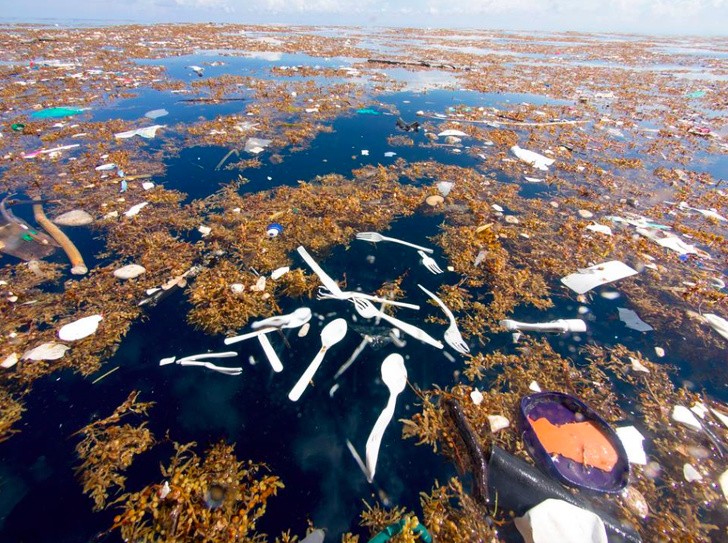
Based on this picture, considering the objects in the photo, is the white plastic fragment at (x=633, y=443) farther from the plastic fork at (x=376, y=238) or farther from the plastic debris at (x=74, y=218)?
the plastic debris at (x=74, y=218)

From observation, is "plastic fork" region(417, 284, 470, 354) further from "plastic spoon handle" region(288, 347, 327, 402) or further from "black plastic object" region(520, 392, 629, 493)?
"plastic spoon handle" region(288, 347, 327, 402)

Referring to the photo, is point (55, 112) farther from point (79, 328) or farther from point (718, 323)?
point (718, 323)

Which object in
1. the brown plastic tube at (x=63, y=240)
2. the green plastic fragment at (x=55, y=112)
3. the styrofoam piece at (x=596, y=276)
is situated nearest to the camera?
the brown plastic tube at (x=63, y=240)

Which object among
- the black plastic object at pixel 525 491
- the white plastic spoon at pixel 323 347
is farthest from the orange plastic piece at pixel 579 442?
the white plastic spoon at pixel 323 347

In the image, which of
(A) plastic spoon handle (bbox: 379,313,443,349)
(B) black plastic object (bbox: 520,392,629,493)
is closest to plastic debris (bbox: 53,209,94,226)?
(A) plastic spoon handle (bbox: 379,313,443,349)

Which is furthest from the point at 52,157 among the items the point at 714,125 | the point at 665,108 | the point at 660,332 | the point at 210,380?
the point at 665,108

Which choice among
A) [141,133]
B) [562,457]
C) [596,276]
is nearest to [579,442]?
[562,457]

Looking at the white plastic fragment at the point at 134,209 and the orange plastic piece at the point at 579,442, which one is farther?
the white plastic fragment at the point at 134,209
